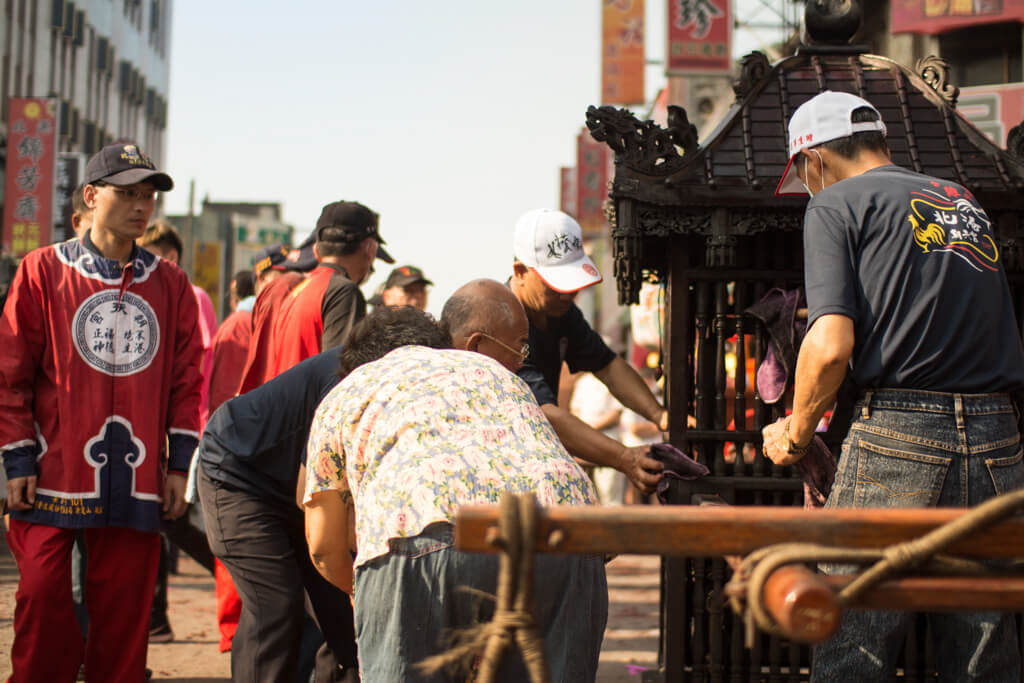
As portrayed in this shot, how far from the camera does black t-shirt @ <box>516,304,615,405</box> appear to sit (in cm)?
445

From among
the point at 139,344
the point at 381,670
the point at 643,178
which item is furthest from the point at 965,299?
the point at 139,344

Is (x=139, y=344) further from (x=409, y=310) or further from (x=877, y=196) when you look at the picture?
(x=877, y=196)

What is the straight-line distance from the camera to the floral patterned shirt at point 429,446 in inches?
98.8

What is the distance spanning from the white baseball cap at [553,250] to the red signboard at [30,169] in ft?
64.3

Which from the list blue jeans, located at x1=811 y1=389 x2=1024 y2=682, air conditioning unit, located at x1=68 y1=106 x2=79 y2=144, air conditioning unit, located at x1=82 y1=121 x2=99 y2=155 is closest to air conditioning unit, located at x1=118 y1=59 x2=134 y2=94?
air conditioning unit, located at x1=82 y1=121 x2=99 y2=155

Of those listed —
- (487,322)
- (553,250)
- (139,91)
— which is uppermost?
(139,91)

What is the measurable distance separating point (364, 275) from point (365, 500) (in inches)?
112

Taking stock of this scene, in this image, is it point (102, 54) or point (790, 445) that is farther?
point (102, 54)

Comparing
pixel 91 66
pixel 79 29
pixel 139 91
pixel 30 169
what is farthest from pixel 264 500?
pixel 139 91

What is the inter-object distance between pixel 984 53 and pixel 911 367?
37.4ft

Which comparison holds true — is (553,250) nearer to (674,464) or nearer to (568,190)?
(674,464)

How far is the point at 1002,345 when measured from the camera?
3047 millimetres

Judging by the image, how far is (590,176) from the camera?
2900 cm

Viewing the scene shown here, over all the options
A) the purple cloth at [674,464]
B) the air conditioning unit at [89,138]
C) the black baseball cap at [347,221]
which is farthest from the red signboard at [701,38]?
the air conditioning unit at [89,138]
